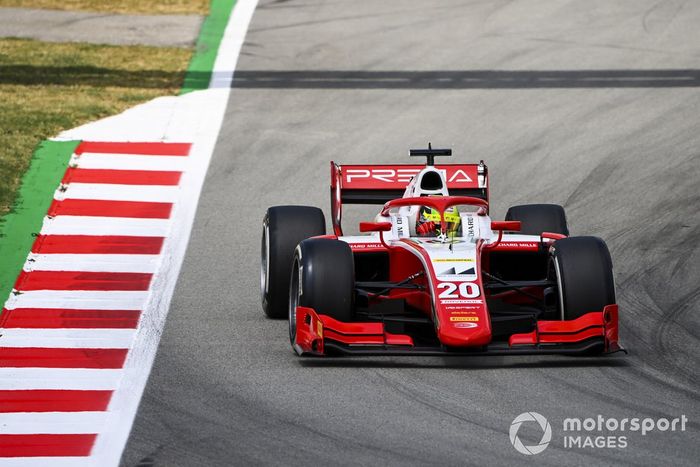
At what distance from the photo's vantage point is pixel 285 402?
32.5 feet

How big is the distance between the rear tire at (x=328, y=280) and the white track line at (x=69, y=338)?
181cm

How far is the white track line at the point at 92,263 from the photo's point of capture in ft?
45.6

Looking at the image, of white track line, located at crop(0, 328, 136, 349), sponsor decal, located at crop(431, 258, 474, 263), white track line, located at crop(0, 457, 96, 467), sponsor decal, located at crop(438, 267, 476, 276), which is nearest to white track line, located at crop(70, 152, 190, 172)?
white track line, located at crop(0, 328, 136, 349)

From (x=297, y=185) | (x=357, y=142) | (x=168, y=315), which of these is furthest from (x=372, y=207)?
(x=168, y=315)

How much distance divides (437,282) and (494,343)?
0.65 m

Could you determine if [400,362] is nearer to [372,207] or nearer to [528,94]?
[372,207]

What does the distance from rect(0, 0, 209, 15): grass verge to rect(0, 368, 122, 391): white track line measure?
14.2 meters

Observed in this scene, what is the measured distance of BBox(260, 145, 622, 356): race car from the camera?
10438 mm

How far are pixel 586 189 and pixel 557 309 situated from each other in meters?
5.70

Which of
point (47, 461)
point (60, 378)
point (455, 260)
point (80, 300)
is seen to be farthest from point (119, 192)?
point (47, 461)

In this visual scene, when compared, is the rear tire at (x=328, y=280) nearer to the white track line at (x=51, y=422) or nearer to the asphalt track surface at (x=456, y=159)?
the asphalt track surface at (x=456, y=159)

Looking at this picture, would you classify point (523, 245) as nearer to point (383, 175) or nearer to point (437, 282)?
point (437, 282)

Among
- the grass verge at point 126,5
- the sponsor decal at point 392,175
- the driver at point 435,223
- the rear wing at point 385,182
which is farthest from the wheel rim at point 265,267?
the grass verge at point 126,5

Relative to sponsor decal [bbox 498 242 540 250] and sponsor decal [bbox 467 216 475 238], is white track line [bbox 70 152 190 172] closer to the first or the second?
sponsor decal [bbox 467 216 475 238]
